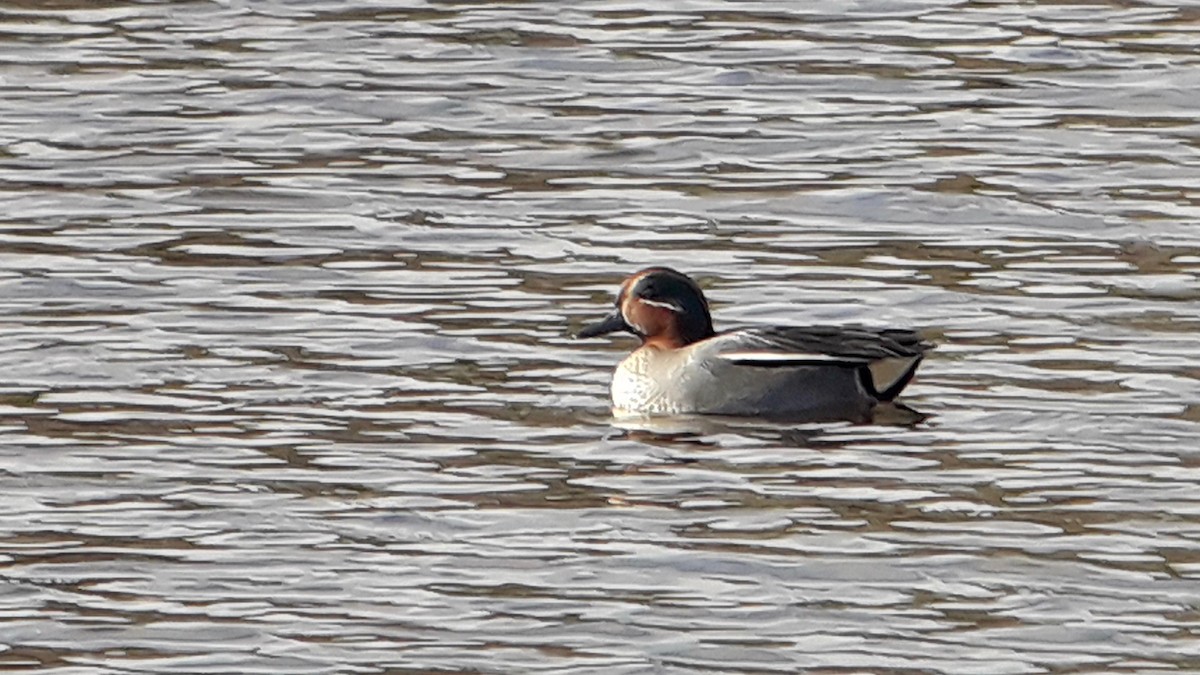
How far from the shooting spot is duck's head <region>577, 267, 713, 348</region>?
13359 mm

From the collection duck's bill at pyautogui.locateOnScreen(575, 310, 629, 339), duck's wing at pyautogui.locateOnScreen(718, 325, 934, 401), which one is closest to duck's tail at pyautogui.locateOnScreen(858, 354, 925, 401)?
→ duck's wing at pyautogui.locateOnScreen(718, 325, 934, 401)

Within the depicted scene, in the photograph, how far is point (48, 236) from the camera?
50.1ft

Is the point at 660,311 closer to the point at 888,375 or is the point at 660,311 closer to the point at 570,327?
the point at 570,327

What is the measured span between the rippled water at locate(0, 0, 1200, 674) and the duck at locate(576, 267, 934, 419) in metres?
0.24

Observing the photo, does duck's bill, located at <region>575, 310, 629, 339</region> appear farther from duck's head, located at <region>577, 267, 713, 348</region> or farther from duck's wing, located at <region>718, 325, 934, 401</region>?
duck's wing, located at <region>718, 325, 934, 401</region>

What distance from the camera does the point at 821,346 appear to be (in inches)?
507

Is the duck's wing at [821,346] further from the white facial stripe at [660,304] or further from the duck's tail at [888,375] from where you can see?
the white facial stripe at [660,304]

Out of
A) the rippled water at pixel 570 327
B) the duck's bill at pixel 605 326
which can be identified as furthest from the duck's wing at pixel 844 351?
the duck's bill at pixel 605 326

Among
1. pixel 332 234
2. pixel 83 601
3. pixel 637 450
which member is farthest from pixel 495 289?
pixel 83 601

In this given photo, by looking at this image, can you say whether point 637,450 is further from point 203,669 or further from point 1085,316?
point 203,669

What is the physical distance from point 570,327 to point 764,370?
1.26 metres

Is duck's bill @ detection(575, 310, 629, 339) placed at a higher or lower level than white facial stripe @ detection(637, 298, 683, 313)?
lower

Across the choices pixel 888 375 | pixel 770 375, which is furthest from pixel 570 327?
pixel 888 375

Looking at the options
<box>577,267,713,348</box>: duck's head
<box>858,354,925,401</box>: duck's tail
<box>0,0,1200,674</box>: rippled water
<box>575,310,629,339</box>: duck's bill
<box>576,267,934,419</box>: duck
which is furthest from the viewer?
<box>575,310,629,339</box>: duck's bill
